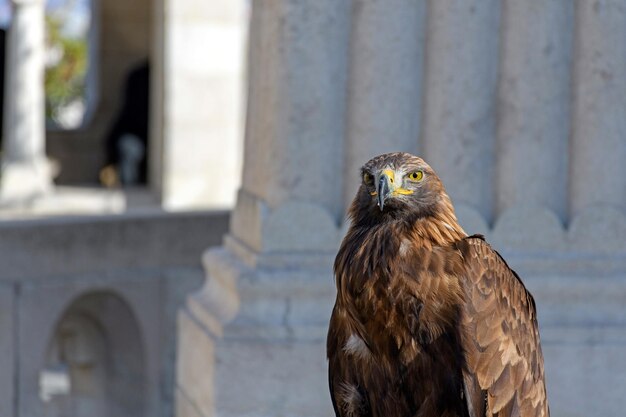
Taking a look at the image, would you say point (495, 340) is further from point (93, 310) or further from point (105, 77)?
point (105, 77)

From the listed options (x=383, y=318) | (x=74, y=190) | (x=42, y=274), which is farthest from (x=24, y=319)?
(x=74, y=190)

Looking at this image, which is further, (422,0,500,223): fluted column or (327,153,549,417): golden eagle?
(422,0,500,223): fluted column

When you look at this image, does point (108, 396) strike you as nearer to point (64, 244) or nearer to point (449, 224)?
point (64, 244)

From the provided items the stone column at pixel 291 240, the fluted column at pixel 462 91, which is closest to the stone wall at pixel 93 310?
the stone column at pixel 291 240

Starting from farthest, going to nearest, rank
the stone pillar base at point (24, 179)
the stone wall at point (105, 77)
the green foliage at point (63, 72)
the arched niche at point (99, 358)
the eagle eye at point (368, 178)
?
the green foliage at point (63, 72) < the stone wall at point (105, 77) < the stone pillar base at point (24, 179) < the arched niche at point (99, 358) < the eagle eye at point (368, 178)

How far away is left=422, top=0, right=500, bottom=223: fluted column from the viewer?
4.69 meters

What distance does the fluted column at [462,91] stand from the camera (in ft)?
15.4

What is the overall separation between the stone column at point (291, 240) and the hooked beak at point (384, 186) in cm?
124

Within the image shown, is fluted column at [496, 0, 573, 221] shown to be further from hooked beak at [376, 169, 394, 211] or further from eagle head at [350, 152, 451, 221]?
hooked beak at [376, 169, 394, 211]

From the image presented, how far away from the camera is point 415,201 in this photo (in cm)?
358

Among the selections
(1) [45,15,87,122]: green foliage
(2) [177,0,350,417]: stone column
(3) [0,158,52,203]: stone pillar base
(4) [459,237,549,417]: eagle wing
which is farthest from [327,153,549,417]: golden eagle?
(1) [45,15,87,122]: green foliage

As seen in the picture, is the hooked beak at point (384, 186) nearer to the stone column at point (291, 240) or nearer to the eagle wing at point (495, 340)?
the eagle wing at point (495, 340)

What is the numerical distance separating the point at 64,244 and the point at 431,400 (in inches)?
106

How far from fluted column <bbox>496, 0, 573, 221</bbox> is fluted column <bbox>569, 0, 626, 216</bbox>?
1.9 inches
